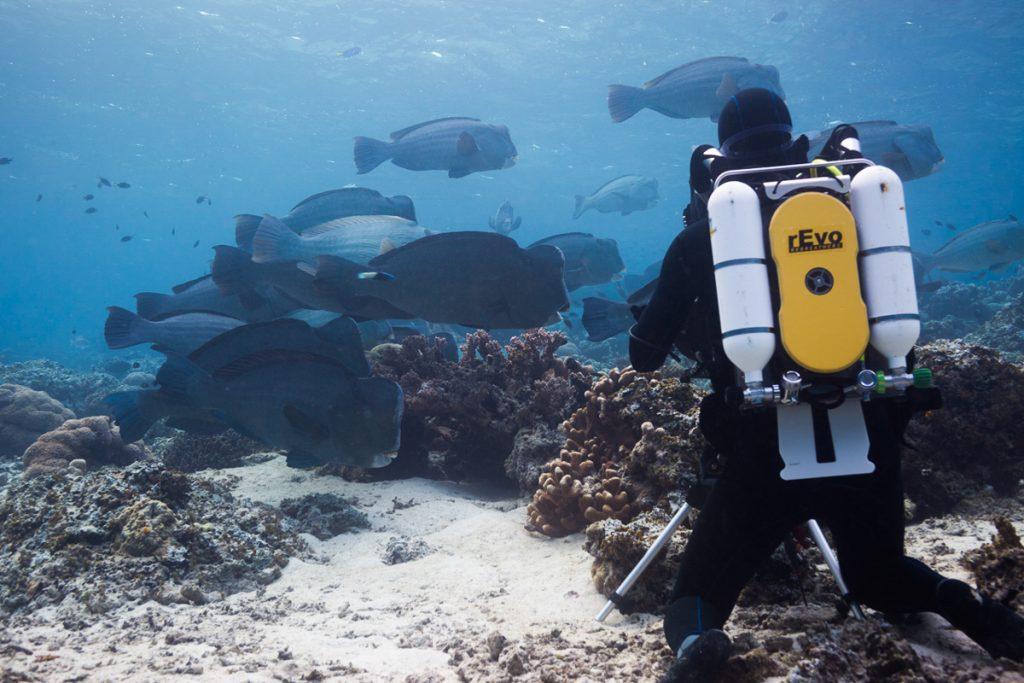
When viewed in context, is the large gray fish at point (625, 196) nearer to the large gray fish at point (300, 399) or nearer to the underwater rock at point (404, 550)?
the large gray fish at point (300, 399)

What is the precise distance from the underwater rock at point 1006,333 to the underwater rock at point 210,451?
1395 cm

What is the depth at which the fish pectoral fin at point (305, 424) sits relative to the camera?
15.3 feet

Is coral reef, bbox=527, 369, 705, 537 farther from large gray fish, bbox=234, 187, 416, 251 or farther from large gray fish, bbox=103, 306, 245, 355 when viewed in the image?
large gray fish, bbox=103, 306, 245, 355

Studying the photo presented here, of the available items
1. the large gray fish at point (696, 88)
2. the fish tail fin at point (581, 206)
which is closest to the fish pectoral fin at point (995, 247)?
the large gray fish at point (696, 88)

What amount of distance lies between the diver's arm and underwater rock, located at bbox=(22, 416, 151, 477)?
6973 millimetres

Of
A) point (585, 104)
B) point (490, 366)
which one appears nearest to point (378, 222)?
point (490, 366)

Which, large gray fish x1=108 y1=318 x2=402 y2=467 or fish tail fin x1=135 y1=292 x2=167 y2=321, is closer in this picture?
large gray fish x1=108 y1=318 x2=402 y2=467

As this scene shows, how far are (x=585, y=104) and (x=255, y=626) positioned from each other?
4149 cm

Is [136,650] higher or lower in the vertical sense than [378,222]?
lower

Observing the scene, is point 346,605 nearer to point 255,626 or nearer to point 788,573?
point 255,626

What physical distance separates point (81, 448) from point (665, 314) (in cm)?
834

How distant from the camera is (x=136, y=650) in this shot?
287cm

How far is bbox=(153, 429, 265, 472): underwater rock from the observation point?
24.7 ft

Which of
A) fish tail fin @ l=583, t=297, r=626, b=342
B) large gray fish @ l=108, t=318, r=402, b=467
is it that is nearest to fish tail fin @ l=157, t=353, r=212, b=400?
large gray fish @ l=108, t=318, r=402, b=467
